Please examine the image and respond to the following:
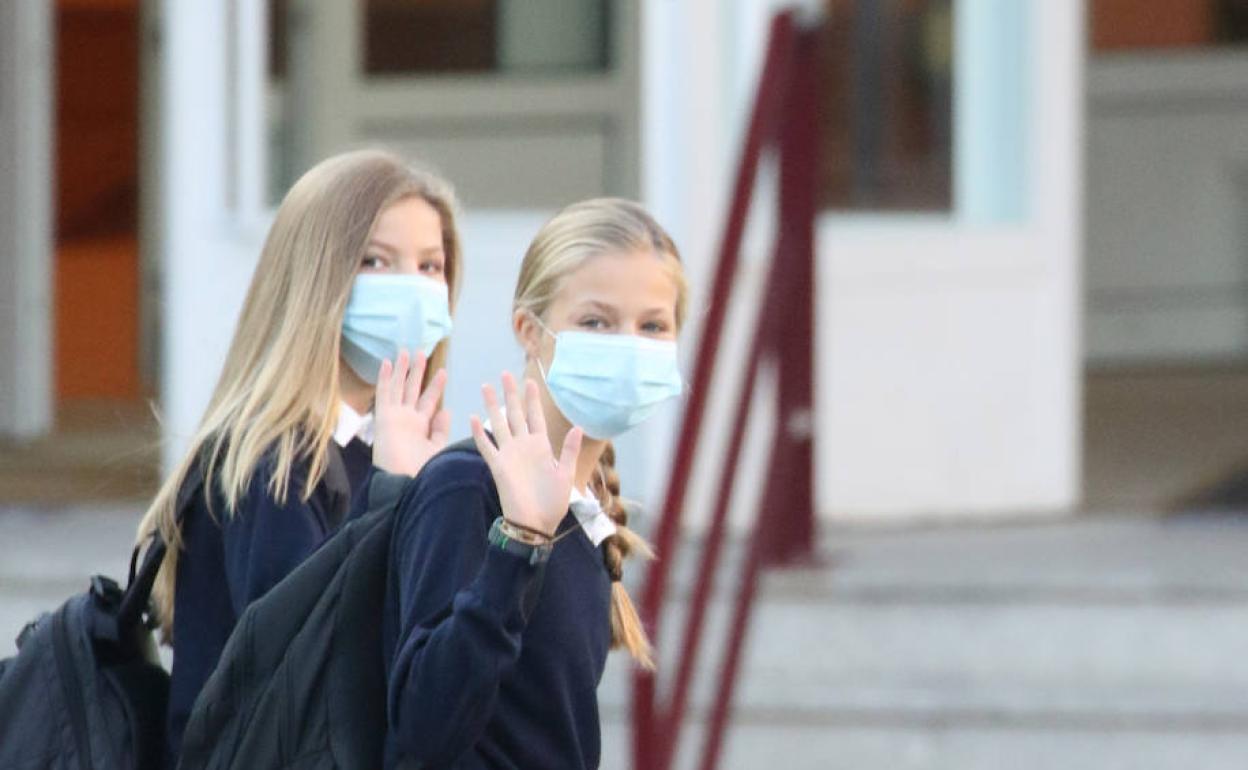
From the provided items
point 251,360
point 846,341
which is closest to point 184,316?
point 846,341

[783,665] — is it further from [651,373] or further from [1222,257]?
[1222,257]

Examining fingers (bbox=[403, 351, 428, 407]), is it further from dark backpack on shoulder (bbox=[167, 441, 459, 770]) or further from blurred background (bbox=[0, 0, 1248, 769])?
blurred background (bbox=[0, 0, 1248, 769])

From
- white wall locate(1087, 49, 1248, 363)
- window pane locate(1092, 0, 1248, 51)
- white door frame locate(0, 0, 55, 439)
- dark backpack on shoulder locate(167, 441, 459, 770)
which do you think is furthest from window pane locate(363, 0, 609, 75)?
dark backpack on shoulder locate(167, 441, 459, 770)

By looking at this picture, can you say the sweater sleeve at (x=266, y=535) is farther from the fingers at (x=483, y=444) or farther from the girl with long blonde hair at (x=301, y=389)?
the fingers at (x=483, y=444)

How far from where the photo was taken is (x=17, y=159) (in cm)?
704

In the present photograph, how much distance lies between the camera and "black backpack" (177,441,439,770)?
6.66 feet

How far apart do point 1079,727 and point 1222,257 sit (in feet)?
15.8

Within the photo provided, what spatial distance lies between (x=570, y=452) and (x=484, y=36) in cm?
465

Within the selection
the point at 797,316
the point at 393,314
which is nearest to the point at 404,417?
the point at 393,314

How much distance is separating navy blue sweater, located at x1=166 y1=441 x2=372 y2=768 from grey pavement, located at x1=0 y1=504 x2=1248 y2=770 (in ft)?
7.05

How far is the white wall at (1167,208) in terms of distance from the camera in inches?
356

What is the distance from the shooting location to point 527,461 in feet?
6.64

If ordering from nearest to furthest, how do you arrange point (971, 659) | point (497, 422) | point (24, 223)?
point (497, 422) < point (971, 659) < point (24, 223)

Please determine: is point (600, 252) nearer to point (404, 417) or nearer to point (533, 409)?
point (533, 409)
